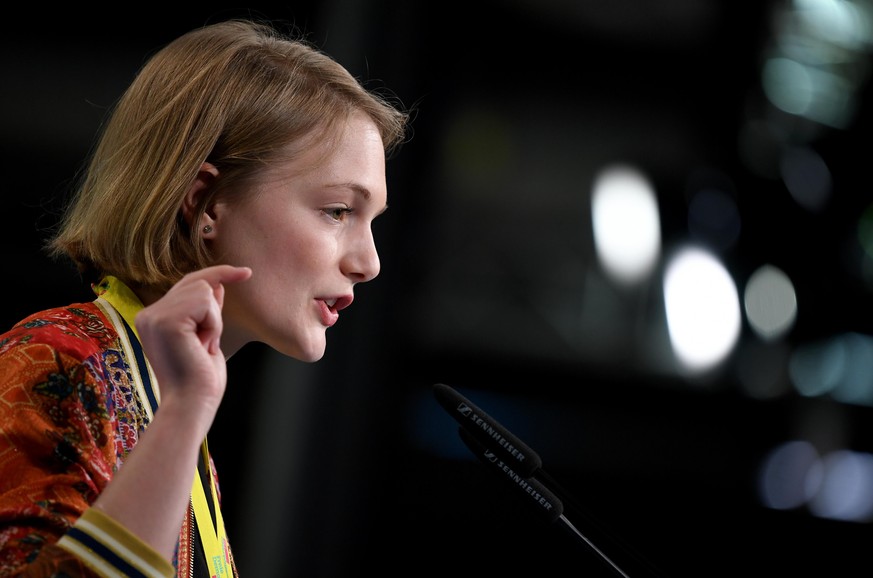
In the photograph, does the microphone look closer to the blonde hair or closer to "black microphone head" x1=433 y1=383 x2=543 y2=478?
"black microphone head" x1=433 y1=383 x2=543 y2=478

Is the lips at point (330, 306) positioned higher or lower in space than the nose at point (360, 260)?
lower

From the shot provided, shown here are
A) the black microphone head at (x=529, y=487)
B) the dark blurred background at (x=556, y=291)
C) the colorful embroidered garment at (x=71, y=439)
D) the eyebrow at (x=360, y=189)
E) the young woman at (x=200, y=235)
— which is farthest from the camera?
the dark blurred background at (x=556, y=291)

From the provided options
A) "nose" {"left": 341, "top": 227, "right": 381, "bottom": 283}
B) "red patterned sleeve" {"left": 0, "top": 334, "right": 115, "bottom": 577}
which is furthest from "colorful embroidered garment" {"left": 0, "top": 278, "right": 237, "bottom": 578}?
"nose" {"left": 341, "top": 227, "right": 381, "bottom": 283}

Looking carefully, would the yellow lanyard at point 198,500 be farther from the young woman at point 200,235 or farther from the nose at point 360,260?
the nose at point 360,260

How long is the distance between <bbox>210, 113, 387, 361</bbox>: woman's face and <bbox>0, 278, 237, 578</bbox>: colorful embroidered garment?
0.40 feet

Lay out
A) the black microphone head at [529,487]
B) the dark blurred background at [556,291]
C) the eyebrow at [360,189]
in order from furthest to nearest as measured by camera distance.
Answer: the dark blurred background at [556,291]
the eyebrow at [360,189]
the black microphone head at [529,487]

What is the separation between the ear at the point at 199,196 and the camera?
3.12 ft

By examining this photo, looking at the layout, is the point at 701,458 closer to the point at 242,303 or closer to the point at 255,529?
the point at 255,529

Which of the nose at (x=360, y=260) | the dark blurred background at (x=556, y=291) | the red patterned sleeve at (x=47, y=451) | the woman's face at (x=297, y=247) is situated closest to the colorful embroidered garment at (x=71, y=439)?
the red patterned sleeve at (x=47, y=451)

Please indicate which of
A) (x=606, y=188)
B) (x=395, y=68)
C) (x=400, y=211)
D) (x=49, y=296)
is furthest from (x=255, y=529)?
(x=606, y=188)

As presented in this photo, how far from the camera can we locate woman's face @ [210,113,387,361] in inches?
37.1

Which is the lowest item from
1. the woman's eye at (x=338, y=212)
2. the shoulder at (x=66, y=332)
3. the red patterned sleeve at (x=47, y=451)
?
the red patterned sleeve at (x=47, y=451)

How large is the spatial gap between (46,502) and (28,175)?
1.58 metres

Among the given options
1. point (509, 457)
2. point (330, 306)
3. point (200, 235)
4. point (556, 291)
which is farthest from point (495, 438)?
point (556, 291)
